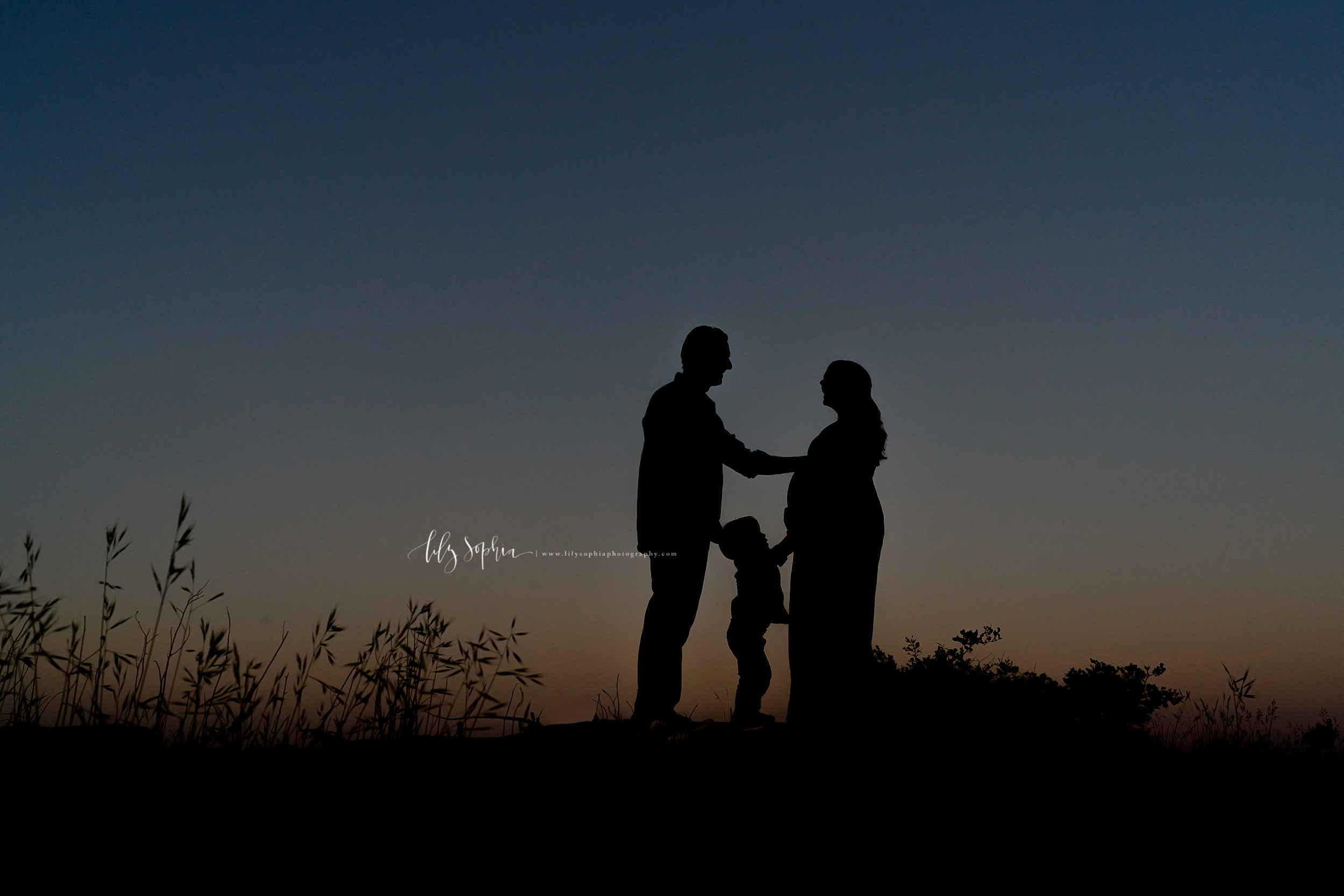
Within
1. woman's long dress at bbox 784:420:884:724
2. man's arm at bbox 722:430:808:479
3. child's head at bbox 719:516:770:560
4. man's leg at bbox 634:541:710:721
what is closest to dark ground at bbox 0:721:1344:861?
woman's long dress at bbox 784:420:884:724

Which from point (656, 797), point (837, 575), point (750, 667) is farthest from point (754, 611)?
point (656, 797)

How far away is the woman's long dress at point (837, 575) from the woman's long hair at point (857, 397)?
3 cm

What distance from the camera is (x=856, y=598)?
4.86 meters

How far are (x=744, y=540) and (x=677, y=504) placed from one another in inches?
18.9

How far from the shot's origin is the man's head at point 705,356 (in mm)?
5809

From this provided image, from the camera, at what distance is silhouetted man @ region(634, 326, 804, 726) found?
539 cm

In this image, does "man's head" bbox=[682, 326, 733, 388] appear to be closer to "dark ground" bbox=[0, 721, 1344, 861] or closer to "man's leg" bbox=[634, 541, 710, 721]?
"man's leg" bbox=[634, 541, 710, 721]

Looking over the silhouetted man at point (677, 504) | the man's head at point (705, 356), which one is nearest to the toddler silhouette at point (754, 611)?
the silhouetted man at point (677, 504)

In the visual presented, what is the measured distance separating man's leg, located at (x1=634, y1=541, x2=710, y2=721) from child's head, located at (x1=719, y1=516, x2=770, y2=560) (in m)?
0.18

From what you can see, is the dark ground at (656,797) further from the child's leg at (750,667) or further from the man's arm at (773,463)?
the man's arm at (773,463)

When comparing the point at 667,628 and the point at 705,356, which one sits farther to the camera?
the point at 705,356

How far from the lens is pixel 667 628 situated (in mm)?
5414

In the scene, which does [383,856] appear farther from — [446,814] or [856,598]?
[856,598]

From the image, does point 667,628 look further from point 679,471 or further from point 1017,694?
point 1017,694
